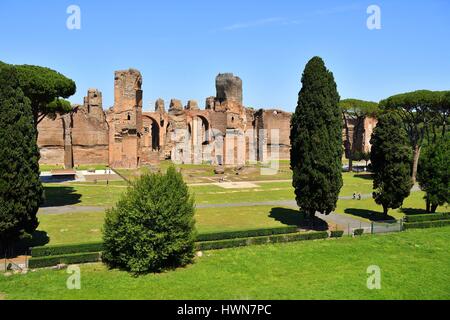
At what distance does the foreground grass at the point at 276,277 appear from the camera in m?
14.5

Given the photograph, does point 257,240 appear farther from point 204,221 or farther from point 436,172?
point 436,172

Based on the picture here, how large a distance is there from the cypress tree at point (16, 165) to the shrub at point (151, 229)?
402 centimetres

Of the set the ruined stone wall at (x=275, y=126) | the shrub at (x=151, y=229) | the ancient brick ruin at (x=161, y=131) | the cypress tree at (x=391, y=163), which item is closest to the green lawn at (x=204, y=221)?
the shrub at (x=151, y=229)

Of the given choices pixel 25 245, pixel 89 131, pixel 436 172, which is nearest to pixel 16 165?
pixel 25 245

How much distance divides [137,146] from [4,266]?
129 feet

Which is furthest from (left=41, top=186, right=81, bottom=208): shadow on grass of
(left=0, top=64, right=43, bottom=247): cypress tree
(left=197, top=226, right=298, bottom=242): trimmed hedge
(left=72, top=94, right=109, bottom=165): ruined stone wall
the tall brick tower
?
(left=72, top=94, right=109, bottom=165): ruined stone wall

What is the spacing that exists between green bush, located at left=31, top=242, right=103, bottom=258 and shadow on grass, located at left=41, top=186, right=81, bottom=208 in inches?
509

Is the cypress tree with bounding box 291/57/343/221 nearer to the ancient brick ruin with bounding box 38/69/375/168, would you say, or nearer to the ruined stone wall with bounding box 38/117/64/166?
the ancient brick ruin with bounding box 38/69/375/168

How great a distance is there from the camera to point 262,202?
34031 mm

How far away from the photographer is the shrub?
16688mm

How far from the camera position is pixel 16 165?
18.6 metres

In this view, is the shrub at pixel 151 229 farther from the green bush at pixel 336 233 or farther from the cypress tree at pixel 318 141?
the cypress tree at pixel 318 141
